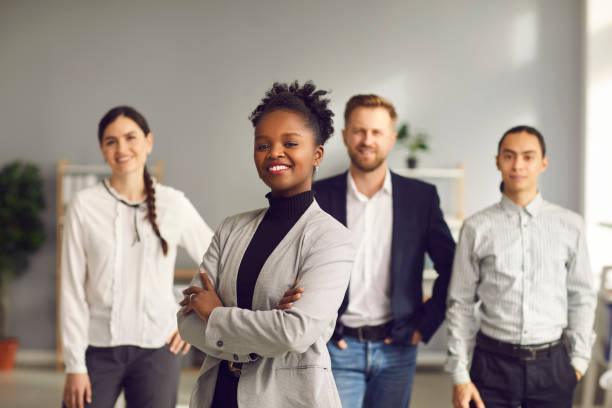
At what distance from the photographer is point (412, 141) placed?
4.30m

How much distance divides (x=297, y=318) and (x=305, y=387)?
153mm

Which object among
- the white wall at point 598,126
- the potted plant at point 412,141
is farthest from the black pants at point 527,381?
the white wall at point 598,126

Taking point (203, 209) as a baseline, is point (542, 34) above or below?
above

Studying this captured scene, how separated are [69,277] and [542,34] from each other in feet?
13.0

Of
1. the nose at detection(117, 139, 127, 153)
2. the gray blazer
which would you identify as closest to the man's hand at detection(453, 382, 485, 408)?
the gray blazer

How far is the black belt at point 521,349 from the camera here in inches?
68.1

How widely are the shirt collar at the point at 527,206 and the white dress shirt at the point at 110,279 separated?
1155 mm

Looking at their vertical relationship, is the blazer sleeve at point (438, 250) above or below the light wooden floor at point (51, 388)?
above

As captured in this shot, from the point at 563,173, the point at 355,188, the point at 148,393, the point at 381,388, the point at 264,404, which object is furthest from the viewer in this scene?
the point at 563,173

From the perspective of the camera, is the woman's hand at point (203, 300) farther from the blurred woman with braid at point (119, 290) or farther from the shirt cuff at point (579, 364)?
the shirt cuff at point (579, 364)

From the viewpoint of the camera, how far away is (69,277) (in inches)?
67.4

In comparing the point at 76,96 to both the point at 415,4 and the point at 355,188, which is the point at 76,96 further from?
the point at 355,188

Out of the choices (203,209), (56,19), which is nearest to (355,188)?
(203,209)

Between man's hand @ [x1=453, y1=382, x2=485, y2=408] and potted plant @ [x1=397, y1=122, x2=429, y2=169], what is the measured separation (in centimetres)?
257
